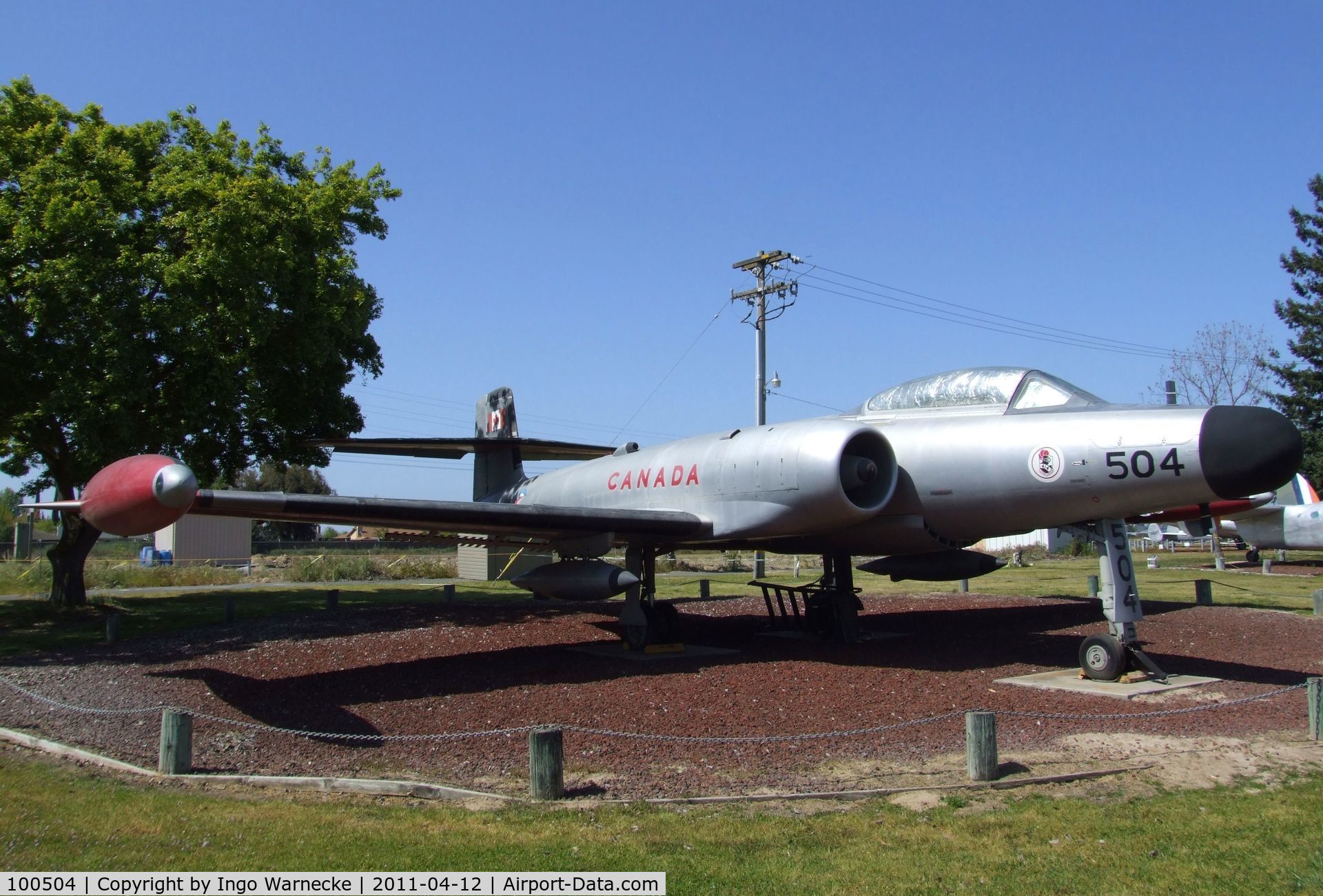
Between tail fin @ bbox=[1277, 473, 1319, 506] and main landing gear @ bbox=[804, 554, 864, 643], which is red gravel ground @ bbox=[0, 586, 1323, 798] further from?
tail fin @ bbox=[1277, 473, 1319, 506]

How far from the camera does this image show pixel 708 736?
813 cm

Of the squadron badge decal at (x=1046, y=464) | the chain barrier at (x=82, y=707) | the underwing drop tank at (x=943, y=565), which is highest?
the squadron badge decal at (x=1046, y=464)

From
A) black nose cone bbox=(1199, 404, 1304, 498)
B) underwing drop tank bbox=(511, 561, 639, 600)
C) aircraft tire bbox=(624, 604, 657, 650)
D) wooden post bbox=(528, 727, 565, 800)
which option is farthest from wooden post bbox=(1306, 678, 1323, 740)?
aircraft tire bbox=(624, 604, 657, 650)

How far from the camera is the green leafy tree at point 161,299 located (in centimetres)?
1523

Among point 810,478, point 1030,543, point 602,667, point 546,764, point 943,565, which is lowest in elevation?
point 602,667

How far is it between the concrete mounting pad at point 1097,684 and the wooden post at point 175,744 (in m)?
7.96

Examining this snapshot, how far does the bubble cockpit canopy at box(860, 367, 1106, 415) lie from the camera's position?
10.1 meters

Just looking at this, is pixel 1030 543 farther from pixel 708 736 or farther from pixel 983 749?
pixel 983 749

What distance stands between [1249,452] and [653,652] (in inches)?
289

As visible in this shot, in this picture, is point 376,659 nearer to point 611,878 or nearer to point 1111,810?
point 611,878

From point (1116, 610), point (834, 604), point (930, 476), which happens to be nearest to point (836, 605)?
point (834, 604)

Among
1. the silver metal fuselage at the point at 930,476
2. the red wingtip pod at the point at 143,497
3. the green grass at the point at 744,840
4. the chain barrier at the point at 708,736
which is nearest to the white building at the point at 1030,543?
the silver metal fuselage at the point at 930,476

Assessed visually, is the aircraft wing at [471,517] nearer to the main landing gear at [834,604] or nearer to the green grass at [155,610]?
the main landing gear at [834,604]

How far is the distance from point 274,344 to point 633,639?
376 inches
